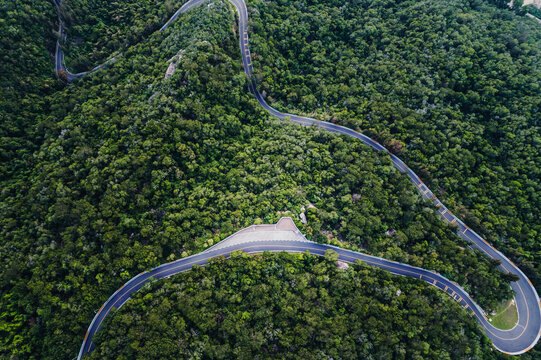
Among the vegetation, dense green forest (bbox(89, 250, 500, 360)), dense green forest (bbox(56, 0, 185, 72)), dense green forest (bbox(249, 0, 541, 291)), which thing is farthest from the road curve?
dense green forest (bbox(56, 0, 185, 72))

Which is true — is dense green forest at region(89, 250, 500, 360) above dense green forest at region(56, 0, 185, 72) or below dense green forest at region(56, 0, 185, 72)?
below

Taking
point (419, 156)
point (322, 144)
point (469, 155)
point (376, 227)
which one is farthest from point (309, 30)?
point (376, 227)

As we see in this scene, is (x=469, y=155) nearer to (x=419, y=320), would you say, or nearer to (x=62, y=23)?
(x=419, y=320)

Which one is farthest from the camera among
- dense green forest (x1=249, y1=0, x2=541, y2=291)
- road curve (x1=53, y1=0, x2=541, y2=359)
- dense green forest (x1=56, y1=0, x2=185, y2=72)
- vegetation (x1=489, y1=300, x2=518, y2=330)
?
dense green forest (x1=56, y1=0, x2=185, y2=72)

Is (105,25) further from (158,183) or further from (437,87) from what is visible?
(437,87)

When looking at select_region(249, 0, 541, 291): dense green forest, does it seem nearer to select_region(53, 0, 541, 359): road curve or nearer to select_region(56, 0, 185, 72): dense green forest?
select_region(53, 0, 541, 359): road curve

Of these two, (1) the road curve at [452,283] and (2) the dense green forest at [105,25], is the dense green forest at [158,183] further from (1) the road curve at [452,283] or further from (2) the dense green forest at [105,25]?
(2) the dense green forest at [105,25]

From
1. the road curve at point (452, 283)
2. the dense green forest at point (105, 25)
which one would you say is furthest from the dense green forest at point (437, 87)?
the dense green forest at point (105, 25)
